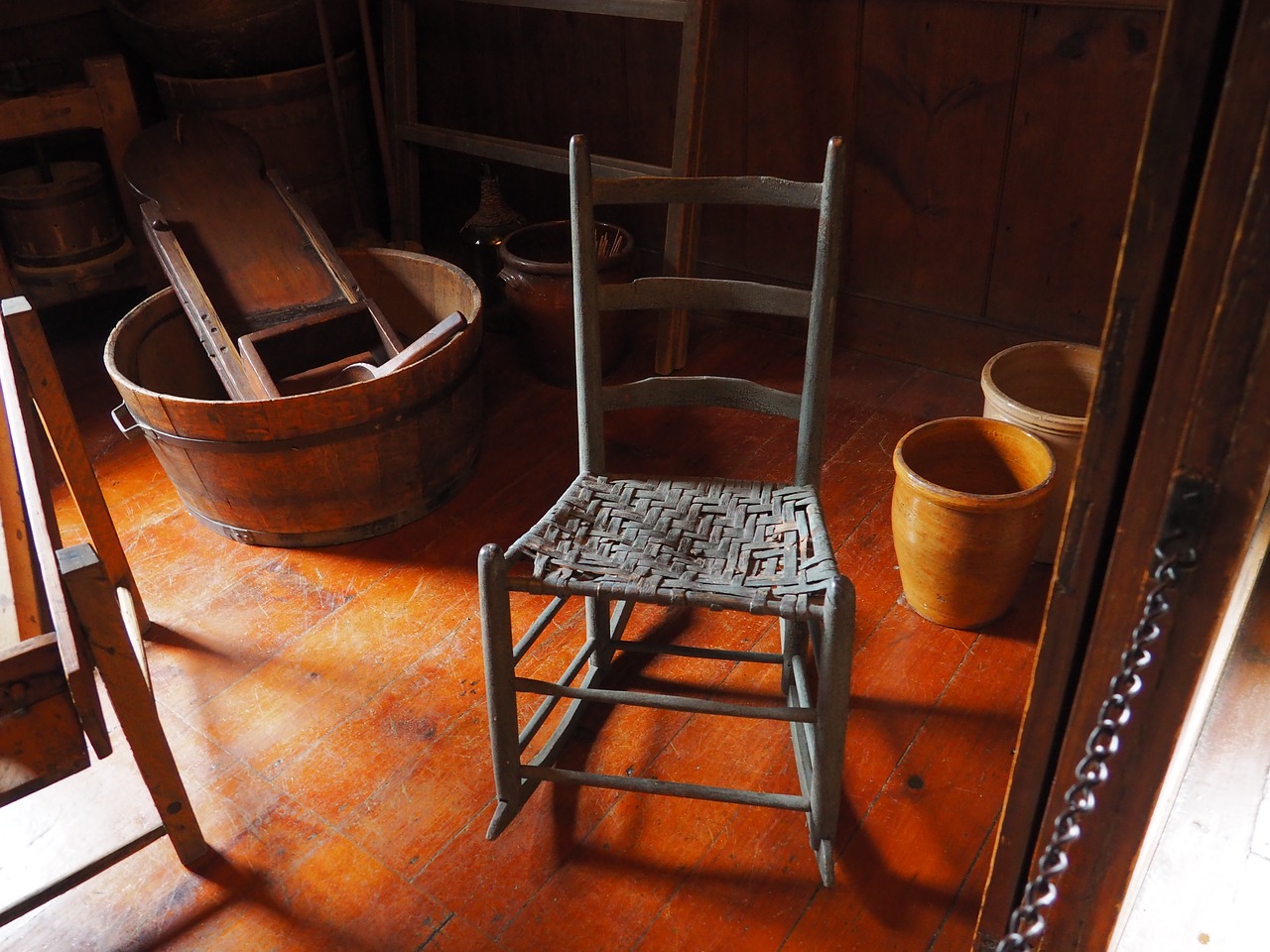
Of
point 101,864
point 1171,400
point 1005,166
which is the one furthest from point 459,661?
point 1005,166

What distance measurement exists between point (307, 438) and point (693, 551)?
97 cm

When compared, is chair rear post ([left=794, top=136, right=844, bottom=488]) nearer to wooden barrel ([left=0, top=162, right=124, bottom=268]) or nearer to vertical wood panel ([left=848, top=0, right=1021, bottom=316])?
vertical wood panel ([left=848, top=0, right=1021, bottom=316])

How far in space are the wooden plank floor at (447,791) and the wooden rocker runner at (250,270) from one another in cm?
42

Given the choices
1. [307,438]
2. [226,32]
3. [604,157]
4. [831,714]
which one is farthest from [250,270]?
[831,714]

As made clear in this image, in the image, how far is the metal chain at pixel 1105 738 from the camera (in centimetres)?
74

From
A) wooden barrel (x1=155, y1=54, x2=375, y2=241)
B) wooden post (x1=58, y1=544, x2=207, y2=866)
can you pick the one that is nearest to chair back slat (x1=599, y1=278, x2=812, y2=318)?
wooden post (x1=58, y1=544, x2=207, y2=866)

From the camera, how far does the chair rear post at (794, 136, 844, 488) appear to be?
4.74 ft

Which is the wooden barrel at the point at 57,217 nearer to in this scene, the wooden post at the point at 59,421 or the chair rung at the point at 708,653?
the wooden post at the point at 59,421

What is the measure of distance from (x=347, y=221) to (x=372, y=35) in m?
0.61

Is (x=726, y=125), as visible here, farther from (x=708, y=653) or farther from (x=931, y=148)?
(x=708, y=653)

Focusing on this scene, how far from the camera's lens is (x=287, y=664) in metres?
1.92

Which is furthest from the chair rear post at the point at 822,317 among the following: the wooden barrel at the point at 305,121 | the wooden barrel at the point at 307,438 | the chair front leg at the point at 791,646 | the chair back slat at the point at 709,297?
the wooden barrel at the point at 305,121

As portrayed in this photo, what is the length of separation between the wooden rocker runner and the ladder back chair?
2.46 ft

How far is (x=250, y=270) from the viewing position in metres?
2.40
